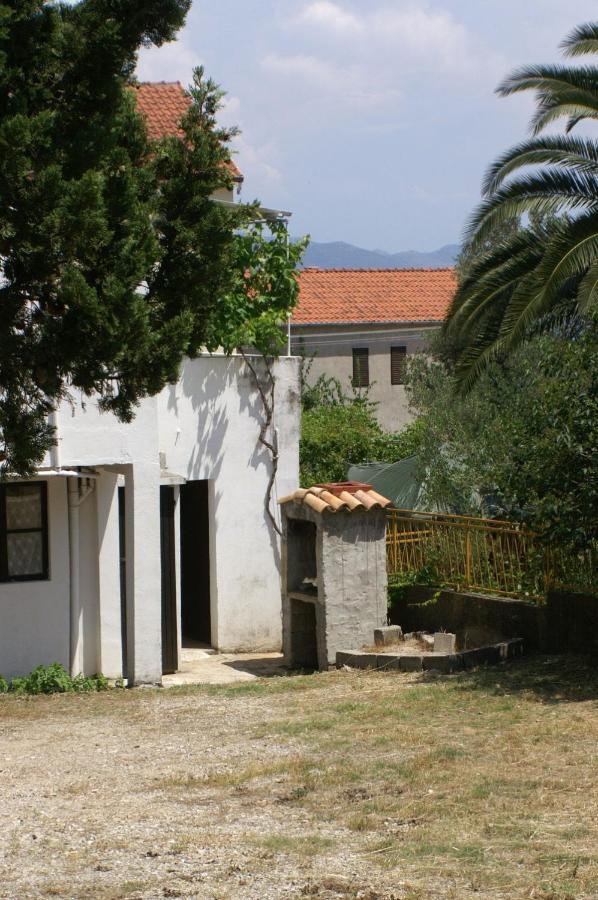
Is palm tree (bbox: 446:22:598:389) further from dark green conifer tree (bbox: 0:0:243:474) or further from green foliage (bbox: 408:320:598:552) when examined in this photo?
dark green conifer tree (bbox: 0:0:243:474)

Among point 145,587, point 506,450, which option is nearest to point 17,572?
point 145,587

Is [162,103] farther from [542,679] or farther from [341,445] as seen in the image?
[542,679]

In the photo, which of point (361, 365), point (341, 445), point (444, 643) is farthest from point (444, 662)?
point (361, 365)

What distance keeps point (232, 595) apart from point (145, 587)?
3.07 metres

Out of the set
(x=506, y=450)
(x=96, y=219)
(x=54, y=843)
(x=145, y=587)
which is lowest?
(x=54, y=843)

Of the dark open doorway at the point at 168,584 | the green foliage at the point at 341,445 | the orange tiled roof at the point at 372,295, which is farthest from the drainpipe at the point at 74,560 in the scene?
the orange tiled roof at the point at 372,295

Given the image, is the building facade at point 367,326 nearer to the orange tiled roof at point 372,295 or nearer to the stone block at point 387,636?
the orange tiled roof at point 372,295

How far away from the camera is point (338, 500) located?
552 inches

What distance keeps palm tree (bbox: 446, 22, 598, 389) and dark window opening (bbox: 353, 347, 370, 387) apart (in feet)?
73.8

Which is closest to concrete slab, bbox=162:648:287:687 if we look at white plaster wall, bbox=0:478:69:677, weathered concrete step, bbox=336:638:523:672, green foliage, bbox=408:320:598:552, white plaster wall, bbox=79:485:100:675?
white plaster wall, bbox=79:485:100:675

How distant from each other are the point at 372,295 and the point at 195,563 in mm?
24602

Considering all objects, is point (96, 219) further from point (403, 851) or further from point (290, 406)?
point (290, 406)

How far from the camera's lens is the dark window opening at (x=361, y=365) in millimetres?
39000

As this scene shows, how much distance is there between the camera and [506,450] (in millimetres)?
15383
